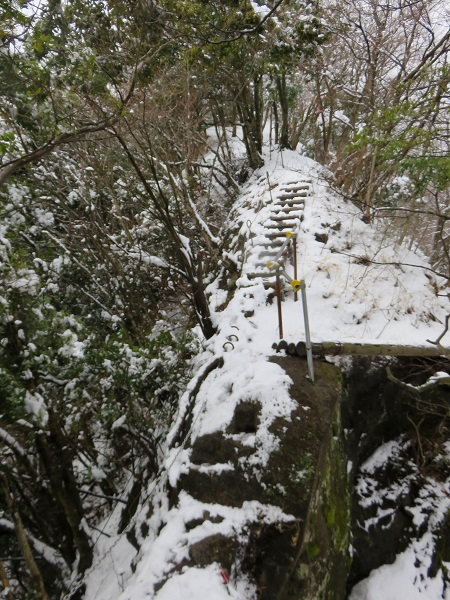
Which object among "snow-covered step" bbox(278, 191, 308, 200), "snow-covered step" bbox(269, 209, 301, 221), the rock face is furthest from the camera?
"snow-covered step" bbox(278, 191, 308, 200)

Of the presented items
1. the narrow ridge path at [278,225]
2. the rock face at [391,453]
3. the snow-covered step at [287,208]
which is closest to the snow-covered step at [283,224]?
the narrow ridge path at [278,225]

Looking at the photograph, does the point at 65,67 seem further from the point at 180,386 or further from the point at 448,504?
the point at 448,504

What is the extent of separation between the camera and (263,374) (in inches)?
145

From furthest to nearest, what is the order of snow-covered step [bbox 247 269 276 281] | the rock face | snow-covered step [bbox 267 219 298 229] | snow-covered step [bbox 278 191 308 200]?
A: snow-covered step [bbox 278 191 308 200] → snow-covered step [bbox 267 219 298 229] → snow-covered step [bbox 247 269 276 281] → the rock face

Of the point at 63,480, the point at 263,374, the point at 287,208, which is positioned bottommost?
the point at 63,480

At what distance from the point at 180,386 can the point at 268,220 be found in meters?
3.58

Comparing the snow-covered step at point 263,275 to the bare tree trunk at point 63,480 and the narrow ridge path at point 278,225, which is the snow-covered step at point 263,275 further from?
the bare tree trunk at point 63,480

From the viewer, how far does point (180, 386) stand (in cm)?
582

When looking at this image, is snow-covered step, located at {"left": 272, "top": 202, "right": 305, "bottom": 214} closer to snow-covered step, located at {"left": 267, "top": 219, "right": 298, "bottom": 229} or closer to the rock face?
snow-covered step, located at {"left": 267, "top": 219, "right": 298, "bottom": 229}

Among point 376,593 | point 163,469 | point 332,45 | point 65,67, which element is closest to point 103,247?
point 65,67

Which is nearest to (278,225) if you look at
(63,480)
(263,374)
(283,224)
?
(283,224)

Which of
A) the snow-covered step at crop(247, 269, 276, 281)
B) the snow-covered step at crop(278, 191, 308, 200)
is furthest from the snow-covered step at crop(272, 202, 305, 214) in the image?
the snow-covered step at crop(247, 269, 276, 281)

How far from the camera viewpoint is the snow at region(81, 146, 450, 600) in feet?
8.85

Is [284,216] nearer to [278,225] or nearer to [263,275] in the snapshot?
[278,225]
